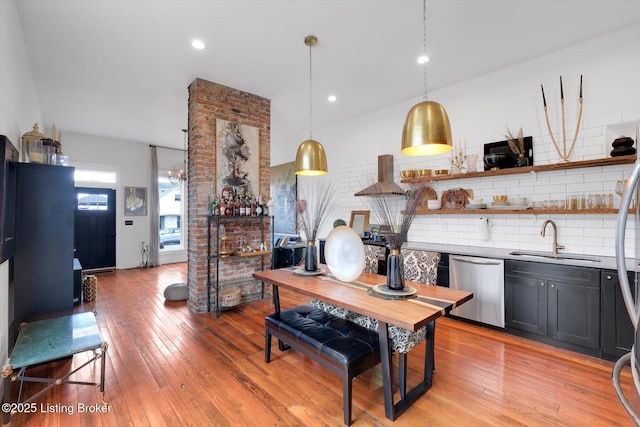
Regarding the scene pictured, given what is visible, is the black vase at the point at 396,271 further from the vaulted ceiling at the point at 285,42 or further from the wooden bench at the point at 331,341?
the vaulted ceiling at the point at 285,42

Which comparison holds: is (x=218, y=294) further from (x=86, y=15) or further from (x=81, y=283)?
(x=86, y=15)

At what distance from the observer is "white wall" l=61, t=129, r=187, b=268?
21.0ft

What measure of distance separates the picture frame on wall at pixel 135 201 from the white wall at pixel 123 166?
→ 80 mm

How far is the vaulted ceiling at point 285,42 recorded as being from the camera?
2.57 meters

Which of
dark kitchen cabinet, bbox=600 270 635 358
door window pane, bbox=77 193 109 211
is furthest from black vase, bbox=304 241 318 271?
door window pane, bbox=77 193 109 211

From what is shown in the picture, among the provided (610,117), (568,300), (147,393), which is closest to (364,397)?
(147,393)

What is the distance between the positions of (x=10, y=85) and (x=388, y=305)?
3.57 meters

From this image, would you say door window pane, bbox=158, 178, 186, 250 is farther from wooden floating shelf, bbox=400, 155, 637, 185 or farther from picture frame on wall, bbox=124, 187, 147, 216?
wooden floating shelf, bbox=400, 155, 637, 185

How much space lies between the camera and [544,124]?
3355 mm

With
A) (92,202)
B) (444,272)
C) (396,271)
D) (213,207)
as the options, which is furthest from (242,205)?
(92,202)

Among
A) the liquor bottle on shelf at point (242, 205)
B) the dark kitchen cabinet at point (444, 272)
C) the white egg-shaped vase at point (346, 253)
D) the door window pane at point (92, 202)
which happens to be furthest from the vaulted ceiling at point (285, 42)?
the door window pane at point (92, 202)

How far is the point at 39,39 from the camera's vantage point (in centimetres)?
301

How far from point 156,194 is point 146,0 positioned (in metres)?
5.56

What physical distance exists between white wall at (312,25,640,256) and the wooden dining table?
202cm
